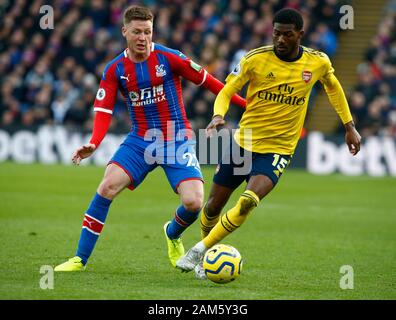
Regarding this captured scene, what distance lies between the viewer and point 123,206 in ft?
52.9

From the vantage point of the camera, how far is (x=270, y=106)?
29.0ft

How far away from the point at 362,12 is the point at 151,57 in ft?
65.1

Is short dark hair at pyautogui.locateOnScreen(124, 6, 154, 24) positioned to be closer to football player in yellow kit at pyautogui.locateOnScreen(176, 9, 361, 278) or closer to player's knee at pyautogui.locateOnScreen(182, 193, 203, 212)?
football player in yellow kit at pyautogui.locateOnScreen(176, 9, 361, 278)

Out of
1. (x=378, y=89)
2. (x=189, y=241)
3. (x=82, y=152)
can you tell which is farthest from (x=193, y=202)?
(x=378, y=89)

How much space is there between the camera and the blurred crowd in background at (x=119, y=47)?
23.8 m

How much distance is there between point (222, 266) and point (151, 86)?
2.18 m

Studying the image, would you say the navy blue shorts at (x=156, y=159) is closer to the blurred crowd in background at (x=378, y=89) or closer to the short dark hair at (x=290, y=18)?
the short dark hair at (x=290, y=18)

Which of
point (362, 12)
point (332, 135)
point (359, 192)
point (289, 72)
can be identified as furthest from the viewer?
point (362, 12)

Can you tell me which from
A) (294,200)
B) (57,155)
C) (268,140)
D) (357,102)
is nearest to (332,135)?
(357,102)

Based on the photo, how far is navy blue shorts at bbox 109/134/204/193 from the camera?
29.1ft

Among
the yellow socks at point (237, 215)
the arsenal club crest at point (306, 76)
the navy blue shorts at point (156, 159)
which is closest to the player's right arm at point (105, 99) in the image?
the navy blue shorts at point (156, 159)

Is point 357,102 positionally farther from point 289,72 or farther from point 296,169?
point 289,72

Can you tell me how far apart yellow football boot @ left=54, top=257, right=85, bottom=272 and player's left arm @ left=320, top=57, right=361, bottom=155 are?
314 centimetres

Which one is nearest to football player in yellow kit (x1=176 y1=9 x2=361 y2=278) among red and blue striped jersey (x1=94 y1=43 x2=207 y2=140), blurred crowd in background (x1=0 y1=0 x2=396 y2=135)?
red and blue striped jersey (x1=94 y1=43 x2=207 y2=140)
